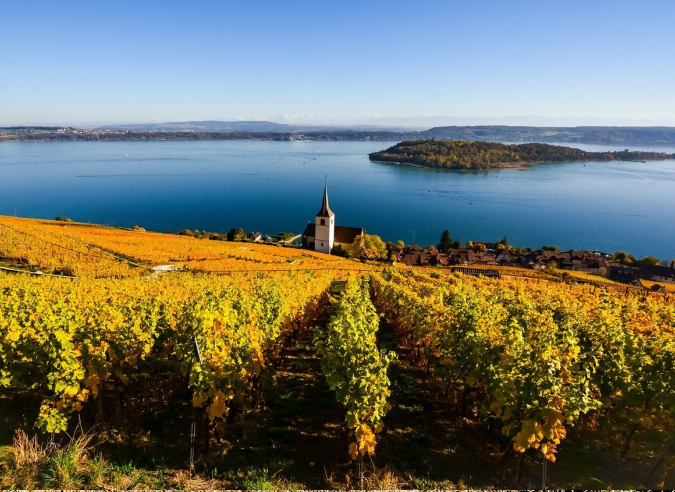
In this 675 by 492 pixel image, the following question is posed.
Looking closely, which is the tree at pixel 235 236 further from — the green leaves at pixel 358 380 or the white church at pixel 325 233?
the green leaves at pixel 358 380

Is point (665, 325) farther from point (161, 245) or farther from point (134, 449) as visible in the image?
point (161, 245)

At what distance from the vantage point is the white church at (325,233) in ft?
225

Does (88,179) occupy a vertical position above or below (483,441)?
above

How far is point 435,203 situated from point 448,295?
130 m

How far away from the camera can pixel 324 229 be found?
69000mm

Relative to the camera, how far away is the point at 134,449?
35.0 ft

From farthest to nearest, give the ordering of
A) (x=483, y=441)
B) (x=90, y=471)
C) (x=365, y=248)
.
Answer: (x=365, y=248)
(x=483, y=441)
(x=90, y=471)

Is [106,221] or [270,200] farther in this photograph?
[270,200]

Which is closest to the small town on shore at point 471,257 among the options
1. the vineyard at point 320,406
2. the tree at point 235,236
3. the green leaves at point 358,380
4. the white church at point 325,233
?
the white church at point 325,233

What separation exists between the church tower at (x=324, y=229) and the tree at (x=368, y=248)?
4933 mm

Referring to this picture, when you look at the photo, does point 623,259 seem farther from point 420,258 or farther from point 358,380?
point 358,380

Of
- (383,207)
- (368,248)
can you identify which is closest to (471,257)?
(368,248)

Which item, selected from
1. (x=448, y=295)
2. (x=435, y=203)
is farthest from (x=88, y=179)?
(x=448, y=295)

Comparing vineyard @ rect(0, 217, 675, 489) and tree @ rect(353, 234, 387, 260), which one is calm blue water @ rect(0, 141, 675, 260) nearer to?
tree @ rect(353, 234, 387, 260)
